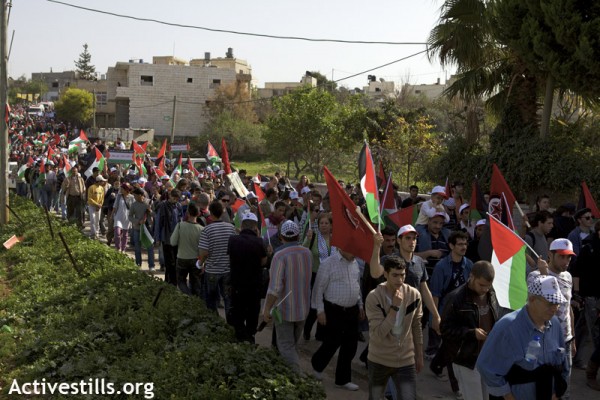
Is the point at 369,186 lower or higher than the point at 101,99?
lower

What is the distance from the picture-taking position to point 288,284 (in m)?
8.27

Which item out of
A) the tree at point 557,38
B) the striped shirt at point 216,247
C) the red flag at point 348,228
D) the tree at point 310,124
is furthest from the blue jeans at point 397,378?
the tree at point 310,124

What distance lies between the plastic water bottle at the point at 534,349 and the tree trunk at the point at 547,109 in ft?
47.8

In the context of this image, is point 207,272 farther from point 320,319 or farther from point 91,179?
point 91,179

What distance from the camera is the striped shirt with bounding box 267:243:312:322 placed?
27.0 feet

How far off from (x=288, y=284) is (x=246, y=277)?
0.76 meters

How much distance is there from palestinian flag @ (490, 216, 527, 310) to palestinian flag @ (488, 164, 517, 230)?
203cm

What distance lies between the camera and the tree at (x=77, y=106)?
290 feet

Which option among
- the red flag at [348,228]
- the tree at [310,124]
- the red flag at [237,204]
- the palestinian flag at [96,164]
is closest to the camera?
the red flag at [348,228]

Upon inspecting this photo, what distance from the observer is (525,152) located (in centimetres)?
1931

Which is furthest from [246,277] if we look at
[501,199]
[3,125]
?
[3,125]

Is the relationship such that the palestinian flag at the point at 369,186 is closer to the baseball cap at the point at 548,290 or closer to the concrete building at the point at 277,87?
the baseball cap at the point at 548,290

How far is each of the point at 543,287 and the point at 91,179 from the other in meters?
17.3

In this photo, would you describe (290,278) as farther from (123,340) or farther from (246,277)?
(123,340)
